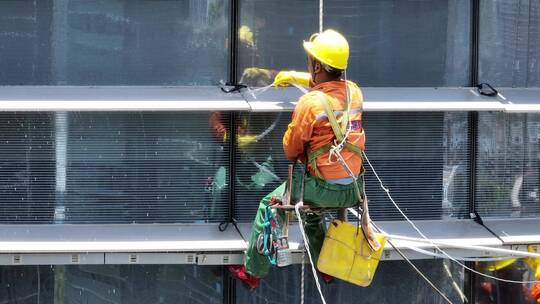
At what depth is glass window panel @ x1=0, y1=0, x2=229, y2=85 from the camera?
7020mm

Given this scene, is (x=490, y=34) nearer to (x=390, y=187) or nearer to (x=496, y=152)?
(x=496, y=152)

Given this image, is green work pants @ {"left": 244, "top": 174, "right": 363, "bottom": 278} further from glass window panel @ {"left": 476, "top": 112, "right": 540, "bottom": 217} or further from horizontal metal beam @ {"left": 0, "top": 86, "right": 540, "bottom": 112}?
glass window panel @ {"left": 476, "top": 112, "right": 540, "bottom": 217}

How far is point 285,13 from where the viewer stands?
7215 millimetres

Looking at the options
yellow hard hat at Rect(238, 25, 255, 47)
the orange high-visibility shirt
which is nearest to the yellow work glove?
the orange high-visibility shirt

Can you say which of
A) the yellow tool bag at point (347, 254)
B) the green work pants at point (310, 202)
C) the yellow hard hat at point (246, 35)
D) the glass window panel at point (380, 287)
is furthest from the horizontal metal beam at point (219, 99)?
the glass window panel at point (380, 287)

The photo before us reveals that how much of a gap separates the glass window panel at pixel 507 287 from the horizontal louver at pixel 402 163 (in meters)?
0.57

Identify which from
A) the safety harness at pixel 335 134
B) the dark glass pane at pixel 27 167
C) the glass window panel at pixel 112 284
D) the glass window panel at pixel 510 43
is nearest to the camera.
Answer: the safety harness at pixel 335 134

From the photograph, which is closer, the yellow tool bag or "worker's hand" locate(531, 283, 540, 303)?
the yellow tool bag

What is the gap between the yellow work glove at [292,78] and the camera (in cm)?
659

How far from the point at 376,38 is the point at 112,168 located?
216cm

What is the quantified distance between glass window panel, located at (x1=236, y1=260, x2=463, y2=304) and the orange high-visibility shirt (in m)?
1.38

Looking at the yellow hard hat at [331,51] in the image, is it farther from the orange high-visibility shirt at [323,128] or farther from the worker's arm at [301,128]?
the worker's arm at [301,128]

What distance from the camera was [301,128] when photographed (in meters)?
6.05

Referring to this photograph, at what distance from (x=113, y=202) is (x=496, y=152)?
→ 9.43 ft
